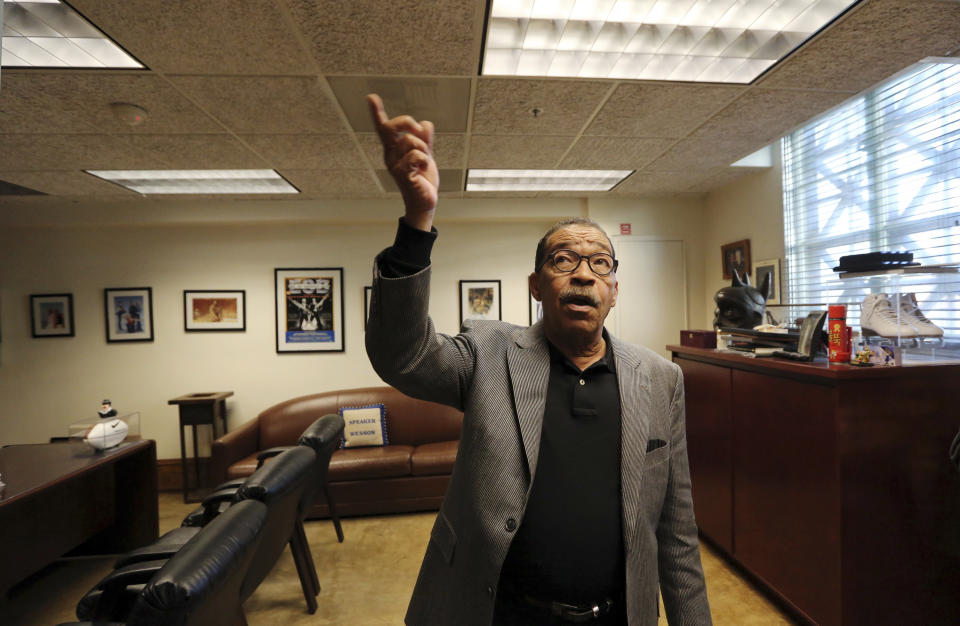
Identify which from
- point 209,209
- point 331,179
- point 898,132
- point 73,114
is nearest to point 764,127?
point 898,132

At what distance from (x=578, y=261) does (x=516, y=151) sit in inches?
88.7

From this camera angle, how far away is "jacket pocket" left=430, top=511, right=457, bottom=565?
1031 millimetres

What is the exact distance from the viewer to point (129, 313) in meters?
4.57

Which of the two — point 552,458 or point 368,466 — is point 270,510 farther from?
point 368,466

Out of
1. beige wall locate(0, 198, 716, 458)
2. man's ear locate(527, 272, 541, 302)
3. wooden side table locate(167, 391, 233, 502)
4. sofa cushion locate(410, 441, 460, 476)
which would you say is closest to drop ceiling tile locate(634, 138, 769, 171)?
beige wall locate(0, 198, 716, 458)

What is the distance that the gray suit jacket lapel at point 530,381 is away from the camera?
3.32 feet

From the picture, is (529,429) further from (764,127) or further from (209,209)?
(209,209)

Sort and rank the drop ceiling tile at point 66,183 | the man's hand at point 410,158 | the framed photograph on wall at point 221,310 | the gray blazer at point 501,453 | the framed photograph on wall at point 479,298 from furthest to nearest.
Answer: the framed photograph on wall at point 479,298
the framed photograph on wall at point 221,310
the drop ceiling tile at point 66,183
the gray blazer at point 501,453
the man's hand at point 410,158

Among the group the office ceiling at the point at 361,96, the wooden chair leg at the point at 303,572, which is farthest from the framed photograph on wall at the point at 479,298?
the wooden chair leg at the point at 303,572

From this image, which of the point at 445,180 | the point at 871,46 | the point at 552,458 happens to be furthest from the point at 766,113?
the point at 552,458

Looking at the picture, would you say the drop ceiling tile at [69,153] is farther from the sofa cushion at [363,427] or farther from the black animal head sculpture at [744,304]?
the black animal head sculpture at [744,304]

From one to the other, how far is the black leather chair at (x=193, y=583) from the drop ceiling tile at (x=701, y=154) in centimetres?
330

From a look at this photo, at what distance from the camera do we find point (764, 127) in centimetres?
283

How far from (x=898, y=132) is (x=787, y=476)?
2.10 metres
